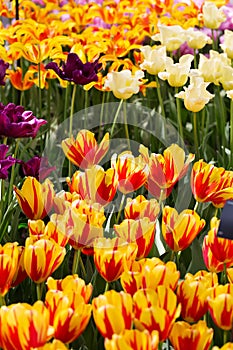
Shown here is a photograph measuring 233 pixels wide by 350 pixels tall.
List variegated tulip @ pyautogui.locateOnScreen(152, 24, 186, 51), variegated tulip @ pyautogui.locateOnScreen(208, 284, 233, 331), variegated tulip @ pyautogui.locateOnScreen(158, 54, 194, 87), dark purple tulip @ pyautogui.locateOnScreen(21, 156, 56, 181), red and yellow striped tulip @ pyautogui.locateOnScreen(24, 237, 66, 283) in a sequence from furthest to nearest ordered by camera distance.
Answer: variegated tulip @ pyautogui.locateOnScreen(152, 24, 186, 51), variegated tulip @ pyautogui.locateOnScreen(158, 54, 194, 87), dark purple tulip @ pyautogui.locateOnScreen(21, 156, 56, 181), red and yellow striped tulip @ pyautogui.locateOnScreen(24, 237, 66, 283), variegated tulip @ pyautogui.locateOnScreen(208, 284, 233, 331)

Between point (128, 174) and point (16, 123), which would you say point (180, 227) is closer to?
point (128, 174)

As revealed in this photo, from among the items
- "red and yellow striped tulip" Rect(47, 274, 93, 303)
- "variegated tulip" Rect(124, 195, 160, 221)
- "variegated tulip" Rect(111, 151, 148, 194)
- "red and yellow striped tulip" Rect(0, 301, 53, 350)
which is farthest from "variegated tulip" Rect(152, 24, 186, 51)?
"red and yellow striped tulip" Rect(0, 301, 53, 350)

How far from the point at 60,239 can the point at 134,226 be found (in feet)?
0.37

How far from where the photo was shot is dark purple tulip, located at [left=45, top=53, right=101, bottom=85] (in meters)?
1.84

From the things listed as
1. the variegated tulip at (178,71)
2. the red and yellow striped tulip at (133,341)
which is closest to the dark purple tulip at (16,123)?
the variegated tulip at (178,71)

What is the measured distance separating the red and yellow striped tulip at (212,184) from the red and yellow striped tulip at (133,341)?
463mm

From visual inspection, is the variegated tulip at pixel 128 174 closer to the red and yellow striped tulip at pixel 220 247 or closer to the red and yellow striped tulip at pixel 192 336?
the red and yellow striped tulip at pixel 220 247

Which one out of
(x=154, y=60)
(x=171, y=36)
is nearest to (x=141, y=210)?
(x=154, y=60)

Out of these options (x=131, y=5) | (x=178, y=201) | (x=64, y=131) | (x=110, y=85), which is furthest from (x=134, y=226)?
(x=131, y=5)

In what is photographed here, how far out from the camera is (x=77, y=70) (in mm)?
1841

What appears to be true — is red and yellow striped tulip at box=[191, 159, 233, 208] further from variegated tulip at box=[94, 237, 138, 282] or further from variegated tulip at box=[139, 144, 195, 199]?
variegated tulip at box=[94, 237, 138, 282]

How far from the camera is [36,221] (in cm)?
129

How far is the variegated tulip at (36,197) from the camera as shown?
1357 mm

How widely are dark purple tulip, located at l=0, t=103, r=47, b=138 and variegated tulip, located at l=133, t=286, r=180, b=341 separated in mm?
575
